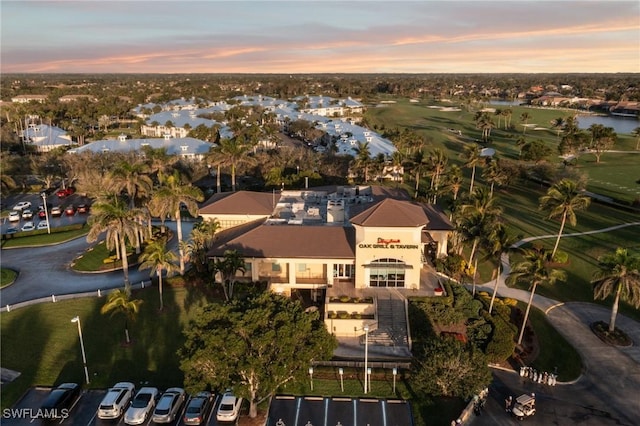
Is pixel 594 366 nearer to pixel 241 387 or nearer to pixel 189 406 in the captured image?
pixel 241 387

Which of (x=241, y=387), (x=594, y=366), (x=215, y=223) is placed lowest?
(x=594, y=366)

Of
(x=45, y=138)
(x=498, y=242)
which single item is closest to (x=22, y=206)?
(x=45, y=138)

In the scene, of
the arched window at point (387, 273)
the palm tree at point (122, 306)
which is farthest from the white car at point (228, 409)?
the arched window at point (387, 273)

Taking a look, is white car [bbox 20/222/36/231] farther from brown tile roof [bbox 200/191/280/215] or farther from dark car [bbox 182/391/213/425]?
dark car [bbox 182/391/213/425]

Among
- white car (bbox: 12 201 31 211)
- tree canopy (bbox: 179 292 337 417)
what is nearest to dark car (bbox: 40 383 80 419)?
tree canopy (bbox: 179 292 337 417)

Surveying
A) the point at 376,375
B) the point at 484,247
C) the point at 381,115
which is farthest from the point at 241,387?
the point at 381,115

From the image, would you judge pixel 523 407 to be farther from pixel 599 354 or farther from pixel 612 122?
pixel 612 122
